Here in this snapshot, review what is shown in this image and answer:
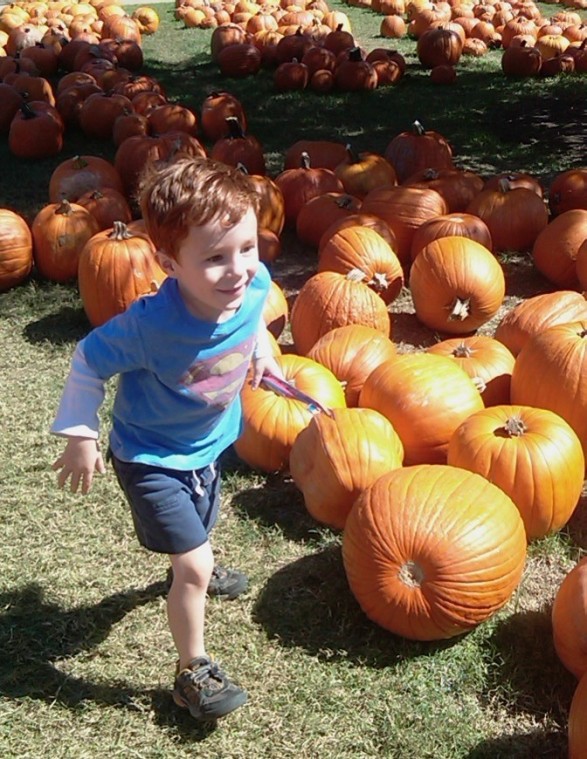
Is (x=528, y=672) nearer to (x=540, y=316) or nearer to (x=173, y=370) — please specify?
(x=173, y=370)

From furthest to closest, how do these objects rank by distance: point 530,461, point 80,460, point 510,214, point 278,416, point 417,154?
point 417,154, point 510,214, point 278,416, point 530,461, point 80,460

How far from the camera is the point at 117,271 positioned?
16.1 feet

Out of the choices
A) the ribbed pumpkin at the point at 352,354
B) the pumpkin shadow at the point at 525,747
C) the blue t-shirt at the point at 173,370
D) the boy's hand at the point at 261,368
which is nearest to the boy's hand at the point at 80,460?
the blue t-shirt at the point at 173,370

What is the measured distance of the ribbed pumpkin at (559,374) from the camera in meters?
3.67

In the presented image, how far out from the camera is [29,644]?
3.01 m

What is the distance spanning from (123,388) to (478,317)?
273 cm

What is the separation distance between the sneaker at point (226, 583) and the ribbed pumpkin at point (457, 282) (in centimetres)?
213

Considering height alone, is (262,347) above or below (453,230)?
above

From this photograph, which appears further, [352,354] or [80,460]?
[352,354]

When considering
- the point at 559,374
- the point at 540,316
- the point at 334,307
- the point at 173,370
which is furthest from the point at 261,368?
the point at 540,316

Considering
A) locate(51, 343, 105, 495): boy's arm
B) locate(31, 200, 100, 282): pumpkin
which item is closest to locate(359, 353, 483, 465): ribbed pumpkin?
locate(51, 343, 105, 495): boy's arm

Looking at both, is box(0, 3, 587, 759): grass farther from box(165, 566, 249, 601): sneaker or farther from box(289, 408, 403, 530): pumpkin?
box(289, 408, 403, 530): pumpkin

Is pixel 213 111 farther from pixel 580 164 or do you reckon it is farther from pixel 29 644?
pixel 29 644

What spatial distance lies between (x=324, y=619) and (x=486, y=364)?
1536mm
